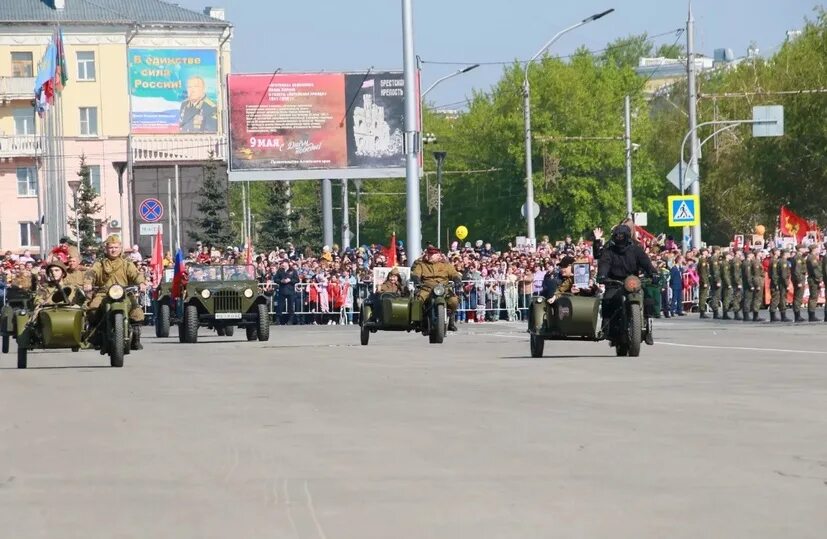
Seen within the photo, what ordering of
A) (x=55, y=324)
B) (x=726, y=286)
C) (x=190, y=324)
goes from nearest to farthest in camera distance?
(x=55, y=324)
(x=190, y=324)
(x=726, y=286)

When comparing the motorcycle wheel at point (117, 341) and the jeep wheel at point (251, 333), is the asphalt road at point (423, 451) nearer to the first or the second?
the motorcycle wheel at point (117, 341)

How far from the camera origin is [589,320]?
962 inches

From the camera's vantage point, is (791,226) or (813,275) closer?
(813,275)

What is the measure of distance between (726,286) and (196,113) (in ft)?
217

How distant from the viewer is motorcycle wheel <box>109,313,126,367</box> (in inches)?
937

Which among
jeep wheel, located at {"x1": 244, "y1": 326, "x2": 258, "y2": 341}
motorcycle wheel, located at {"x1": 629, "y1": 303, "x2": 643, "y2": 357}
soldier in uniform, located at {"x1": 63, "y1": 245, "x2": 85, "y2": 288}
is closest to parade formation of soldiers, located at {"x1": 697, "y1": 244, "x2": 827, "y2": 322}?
jeep wheel, located at {"x1": 244, "y1": 326, "x2": 258, "y2": 341}

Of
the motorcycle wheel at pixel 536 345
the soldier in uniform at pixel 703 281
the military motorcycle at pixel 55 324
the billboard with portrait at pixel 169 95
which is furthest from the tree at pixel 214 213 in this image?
the motorcycle wheel at pixel 536 345

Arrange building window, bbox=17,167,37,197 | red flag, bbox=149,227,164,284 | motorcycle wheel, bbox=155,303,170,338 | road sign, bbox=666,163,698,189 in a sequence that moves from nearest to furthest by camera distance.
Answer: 1. motorcycle wheel, bbox=155,303,170,338
2. red flag, bbox=149,227,164,284
3. road sign, bbox=666,163,698,189
4. building window, bbox=17,167,37,197

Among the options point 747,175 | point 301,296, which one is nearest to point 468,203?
point 747,175

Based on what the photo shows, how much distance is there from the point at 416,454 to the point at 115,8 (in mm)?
102509

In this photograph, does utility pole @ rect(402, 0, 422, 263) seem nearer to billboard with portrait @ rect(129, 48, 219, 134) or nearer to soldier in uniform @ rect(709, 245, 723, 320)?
soldier in uniform @ rect(709, 245, 723, 320)

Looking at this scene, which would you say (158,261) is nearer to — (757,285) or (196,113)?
(757,285)

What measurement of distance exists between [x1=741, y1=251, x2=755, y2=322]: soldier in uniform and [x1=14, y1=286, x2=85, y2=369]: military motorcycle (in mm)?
21586

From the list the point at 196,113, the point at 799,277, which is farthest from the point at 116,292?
the point at 196,113
